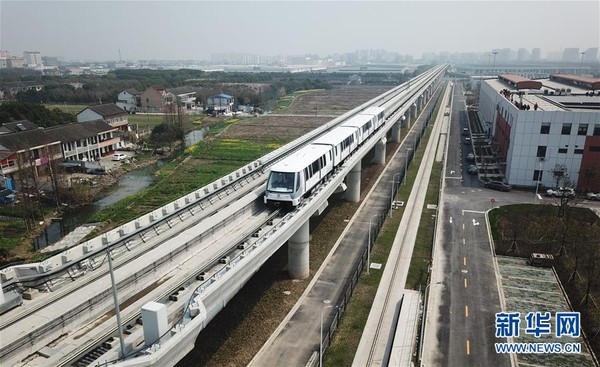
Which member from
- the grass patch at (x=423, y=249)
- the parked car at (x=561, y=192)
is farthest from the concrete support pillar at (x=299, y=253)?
the parked car at (x=561, y=192)

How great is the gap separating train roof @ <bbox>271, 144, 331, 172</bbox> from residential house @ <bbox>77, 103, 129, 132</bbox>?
5303 centimetres

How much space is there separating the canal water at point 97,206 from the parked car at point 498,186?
4147 centimetres

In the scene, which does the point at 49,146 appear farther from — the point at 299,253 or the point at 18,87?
the point at 18,87

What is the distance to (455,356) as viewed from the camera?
20.1 m

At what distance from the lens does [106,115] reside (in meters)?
71.6

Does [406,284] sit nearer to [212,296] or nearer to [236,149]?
[212,296]

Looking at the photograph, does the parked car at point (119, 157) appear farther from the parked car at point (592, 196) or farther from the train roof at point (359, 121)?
the parked car at point (592, 196)

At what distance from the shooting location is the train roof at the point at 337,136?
114 ft

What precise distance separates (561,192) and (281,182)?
32443 millimetres

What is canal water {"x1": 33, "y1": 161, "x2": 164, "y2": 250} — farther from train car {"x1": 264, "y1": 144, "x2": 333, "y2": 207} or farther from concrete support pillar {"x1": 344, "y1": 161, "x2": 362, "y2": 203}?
concrete support pillar {"x1": 344, "y1": 161, "x2": 362, "y2": 203}

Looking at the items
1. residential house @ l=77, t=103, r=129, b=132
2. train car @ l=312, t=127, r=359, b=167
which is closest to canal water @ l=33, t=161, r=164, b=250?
residential house @ l=77, t=103, r=129, b=132

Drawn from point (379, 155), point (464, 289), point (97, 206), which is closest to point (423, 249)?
point (464, 289)

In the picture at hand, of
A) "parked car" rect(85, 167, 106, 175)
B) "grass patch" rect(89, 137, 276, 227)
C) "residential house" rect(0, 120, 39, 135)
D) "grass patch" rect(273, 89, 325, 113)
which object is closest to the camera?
"grass patch" rect(89, 137, 276, 227)

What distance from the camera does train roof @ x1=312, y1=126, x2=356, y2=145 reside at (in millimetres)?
34844
